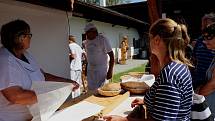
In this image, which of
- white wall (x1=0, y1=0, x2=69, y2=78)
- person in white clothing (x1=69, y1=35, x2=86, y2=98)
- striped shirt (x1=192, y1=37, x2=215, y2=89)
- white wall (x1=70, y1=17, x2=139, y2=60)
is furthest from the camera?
white wall (x1=70, y1=17, x2=139, y2=60)

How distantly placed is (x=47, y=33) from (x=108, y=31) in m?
11.6

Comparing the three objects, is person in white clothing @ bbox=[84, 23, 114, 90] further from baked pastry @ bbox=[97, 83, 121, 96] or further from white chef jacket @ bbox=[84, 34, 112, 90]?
baked pastry @ bbox=[97, 83, 121, 96]

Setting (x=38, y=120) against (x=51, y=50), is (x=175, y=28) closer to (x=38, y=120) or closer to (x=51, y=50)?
(x=38, y=120)

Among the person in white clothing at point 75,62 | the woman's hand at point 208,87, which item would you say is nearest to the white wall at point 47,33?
the person in white clothing at point 75,62

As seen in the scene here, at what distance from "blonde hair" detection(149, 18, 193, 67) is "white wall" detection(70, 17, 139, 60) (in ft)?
31.8

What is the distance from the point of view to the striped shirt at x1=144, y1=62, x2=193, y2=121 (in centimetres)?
167

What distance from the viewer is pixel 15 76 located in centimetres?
217

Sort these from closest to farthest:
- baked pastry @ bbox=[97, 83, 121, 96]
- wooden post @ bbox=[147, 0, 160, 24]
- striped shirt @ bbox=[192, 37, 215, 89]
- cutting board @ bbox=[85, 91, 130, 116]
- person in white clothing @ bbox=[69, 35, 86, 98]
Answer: cutting board @ bbox=[85, 91, 130, 116], striped shirt @ bbox=[192, 37, 215, 89], baked pastry @ bbox=[97, 83, 121, 96], wooden post @ bbox=[147, 0, 160, 24], person in white clothing @ bbox=[69, 35, 86, 98]

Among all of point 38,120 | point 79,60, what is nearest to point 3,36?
point 38,120

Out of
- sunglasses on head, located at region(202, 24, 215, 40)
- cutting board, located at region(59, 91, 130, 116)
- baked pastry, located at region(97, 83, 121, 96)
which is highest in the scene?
sunglasses on head, located at region(202, 24, 215, 40)

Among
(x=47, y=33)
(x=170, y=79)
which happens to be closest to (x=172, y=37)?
(x=170, y=79)

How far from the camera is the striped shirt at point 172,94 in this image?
1670 millimetres

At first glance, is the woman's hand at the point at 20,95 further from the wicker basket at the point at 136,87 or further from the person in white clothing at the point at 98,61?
the person in white clothing at the point at 98,61

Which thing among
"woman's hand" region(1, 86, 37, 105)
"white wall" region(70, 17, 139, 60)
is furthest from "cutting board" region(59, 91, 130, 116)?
"white wall" region(70, 17, 139, 60)
